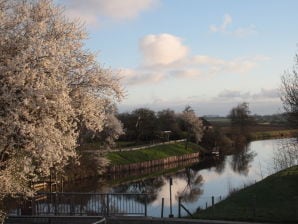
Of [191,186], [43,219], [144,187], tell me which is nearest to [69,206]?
[43,219]

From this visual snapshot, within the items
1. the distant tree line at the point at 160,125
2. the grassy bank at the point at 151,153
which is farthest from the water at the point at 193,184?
the distant tree line at the point at 160,125

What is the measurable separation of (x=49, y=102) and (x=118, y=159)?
6293 centimetres

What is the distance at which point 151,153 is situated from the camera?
9200cm

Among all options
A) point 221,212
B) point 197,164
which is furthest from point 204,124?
point 221,212

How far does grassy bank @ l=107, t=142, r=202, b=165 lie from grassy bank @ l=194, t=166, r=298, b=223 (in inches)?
1715

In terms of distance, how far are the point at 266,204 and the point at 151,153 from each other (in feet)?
211

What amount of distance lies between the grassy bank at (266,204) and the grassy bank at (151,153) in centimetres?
4356

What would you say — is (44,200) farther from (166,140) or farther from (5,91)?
(166,140)

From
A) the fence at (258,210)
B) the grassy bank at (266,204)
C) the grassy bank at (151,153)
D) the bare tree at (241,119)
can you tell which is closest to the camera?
the fence at (258,210)

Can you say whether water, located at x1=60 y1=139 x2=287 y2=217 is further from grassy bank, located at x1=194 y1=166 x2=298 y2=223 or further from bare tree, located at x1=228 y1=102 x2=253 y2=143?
bare tree, located at x1=228 y1=102 x2=253 y2=143

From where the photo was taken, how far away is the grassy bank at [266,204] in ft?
77.0

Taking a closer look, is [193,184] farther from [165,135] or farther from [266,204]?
[165,135]

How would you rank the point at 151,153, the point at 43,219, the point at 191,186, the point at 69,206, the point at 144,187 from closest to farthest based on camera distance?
the point at 43,219 → the point at 69,206 → the point at 191,186 → the point at 144,187 → the point at 151,153

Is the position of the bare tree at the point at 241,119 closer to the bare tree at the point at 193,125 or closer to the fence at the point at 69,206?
the bare tree at the point at 193,125
